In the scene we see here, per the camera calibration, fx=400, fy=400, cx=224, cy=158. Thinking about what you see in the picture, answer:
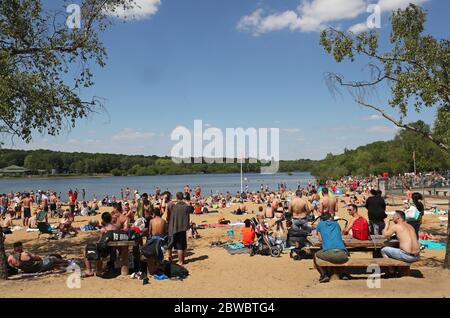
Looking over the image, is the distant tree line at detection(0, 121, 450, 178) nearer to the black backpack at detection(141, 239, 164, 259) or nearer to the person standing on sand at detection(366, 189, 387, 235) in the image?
the person standing on sand at detection(366, 189, 387, 235)

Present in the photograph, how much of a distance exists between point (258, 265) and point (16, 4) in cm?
790

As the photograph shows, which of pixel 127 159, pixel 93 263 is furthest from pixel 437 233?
pixel 127 159

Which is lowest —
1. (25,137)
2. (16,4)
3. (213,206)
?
(213,206)

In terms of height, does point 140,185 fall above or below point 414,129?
below

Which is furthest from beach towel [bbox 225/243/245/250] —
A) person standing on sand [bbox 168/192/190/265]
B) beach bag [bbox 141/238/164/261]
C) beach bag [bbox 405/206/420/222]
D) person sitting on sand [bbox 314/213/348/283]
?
beach bag [bbox 405/206/420/222]

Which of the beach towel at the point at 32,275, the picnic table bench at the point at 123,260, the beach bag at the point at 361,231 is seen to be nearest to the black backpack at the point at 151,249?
the picnic table bench at the point at 123,260

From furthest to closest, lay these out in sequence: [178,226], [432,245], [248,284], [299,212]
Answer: [432,245] < [299,212] < [178,226] < [248,284]

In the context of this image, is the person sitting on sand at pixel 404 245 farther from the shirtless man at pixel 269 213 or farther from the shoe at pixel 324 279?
the shirtless man at pixel 269 213

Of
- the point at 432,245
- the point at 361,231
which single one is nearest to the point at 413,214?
the point at 432,245

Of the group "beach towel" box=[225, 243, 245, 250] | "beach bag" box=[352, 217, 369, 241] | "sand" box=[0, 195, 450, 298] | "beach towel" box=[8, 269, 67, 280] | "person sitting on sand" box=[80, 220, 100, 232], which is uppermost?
"beach bag" box=[352, 217, 369, 241]

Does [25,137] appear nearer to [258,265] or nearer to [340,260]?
[258,265]

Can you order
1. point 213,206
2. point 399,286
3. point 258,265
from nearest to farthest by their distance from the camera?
point 399,286 → point 258,265 → point 213,206

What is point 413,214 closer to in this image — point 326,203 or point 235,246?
point 326,203
